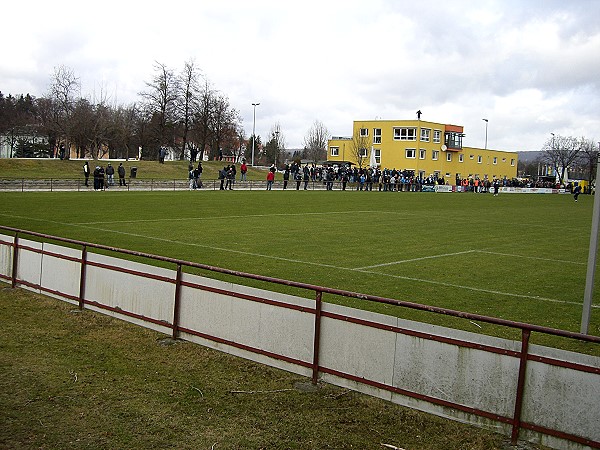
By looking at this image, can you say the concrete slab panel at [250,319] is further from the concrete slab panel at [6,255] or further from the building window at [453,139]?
the building window at [453,139]

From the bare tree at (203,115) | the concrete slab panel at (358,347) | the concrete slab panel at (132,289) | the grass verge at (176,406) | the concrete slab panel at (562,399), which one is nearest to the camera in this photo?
the concrete slab panel at (562,399)

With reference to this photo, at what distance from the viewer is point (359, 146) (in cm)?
10056

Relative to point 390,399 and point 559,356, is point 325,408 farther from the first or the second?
point 559,356

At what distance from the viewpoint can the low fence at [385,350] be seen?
20.1 ft

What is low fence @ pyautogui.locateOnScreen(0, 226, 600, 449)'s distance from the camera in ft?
20.1

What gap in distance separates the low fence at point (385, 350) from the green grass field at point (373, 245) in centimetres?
350

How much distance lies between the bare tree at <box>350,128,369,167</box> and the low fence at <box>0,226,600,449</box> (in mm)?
89148

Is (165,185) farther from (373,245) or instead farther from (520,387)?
(520,387)

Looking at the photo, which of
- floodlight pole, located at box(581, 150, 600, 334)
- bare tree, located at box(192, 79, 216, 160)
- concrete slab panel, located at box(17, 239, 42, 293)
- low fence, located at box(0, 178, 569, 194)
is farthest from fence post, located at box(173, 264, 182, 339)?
bare tree, located at box(192, 79, 216, 160)

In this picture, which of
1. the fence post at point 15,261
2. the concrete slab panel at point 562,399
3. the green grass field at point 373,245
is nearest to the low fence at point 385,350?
the concrete slab panel at point 562,399

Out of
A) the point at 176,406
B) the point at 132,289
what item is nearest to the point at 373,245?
the point at 132,289

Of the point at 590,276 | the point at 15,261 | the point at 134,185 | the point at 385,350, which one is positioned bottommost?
the point at 15,261

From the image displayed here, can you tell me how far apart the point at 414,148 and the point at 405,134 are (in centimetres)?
261

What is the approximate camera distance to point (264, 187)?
54.6 m
